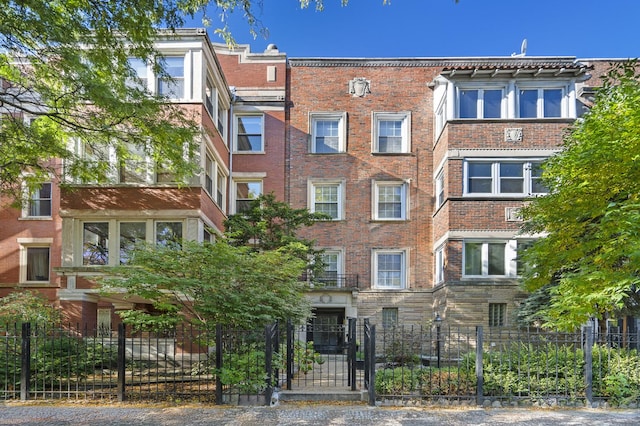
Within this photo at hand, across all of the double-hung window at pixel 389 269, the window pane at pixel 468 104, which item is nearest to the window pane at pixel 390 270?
the double-hung window at pixel 389 269

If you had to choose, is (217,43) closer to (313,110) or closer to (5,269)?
(313,110)

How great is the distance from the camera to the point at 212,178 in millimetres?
17422

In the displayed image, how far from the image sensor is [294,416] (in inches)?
334

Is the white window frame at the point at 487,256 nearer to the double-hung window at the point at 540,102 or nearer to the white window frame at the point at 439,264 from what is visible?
the white window frame at the point at 439,264

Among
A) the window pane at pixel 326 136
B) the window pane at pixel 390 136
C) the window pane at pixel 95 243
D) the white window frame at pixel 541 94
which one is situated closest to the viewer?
the window pane at pixel 95 243

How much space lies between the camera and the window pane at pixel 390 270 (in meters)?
20.6

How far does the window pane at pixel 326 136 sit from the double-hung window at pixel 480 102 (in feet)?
19.0

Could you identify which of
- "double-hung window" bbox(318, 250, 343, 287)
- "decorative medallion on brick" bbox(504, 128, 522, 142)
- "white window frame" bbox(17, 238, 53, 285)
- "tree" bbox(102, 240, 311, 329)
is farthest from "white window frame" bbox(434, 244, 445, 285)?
"white window frame" bbox(17, 238, 53, 285)

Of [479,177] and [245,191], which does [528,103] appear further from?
[245,191]

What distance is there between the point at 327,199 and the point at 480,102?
7582 mm

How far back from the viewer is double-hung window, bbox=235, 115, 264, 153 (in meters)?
21.1

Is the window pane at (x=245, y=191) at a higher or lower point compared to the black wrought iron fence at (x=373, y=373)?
higher

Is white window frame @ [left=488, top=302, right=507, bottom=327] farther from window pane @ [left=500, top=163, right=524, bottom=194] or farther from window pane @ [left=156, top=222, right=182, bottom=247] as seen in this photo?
window pane @ [left=156, top=222, right=182, bottom=247]

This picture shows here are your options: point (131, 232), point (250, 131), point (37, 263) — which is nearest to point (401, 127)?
point (250, 131)
